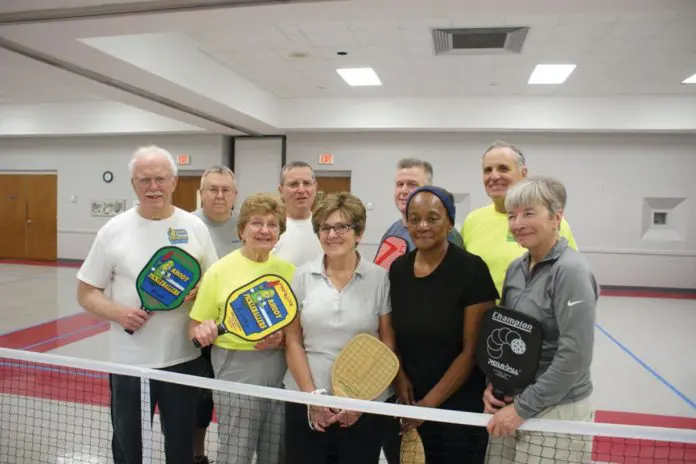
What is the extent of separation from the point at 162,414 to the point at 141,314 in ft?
1.90

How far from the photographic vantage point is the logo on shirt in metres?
2.64

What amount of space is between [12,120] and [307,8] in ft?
42.8

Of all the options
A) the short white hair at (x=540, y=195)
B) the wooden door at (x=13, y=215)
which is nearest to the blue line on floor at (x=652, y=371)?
the short white hair at (x=540, y=195)

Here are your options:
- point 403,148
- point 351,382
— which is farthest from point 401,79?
point 351,382

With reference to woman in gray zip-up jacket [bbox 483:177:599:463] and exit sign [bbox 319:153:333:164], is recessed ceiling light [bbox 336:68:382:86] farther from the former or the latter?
woman in gray zip-up jacket [bbox 483:177:599:463]

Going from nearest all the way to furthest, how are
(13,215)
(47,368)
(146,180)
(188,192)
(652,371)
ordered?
(146,180), (47,368), (652,371), (188,192), (13,215)

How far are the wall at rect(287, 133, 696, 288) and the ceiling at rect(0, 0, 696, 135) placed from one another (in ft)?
2.76

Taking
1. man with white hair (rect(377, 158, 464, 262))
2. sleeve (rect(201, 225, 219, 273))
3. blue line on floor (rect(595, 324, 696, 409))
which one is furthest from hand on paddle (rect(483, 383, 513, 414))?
blue line on floor (rect(595, 324, 696, 409))

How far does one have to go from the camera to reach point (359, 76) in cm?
974

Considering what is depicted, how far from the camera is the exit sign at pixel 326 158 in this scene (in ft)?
42.2

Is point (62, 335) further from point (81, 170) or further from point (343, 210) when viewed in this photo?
point (81, 170)

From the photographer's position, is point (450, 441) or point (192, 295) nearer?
point (450, 441)

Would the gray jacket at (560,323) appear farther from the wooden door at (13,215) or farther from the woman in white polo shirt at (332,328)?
the wooden door at (13,215)

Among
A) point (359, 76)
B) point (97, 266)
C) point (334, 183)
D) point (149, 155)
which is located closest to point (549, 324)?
point (149, 155)
